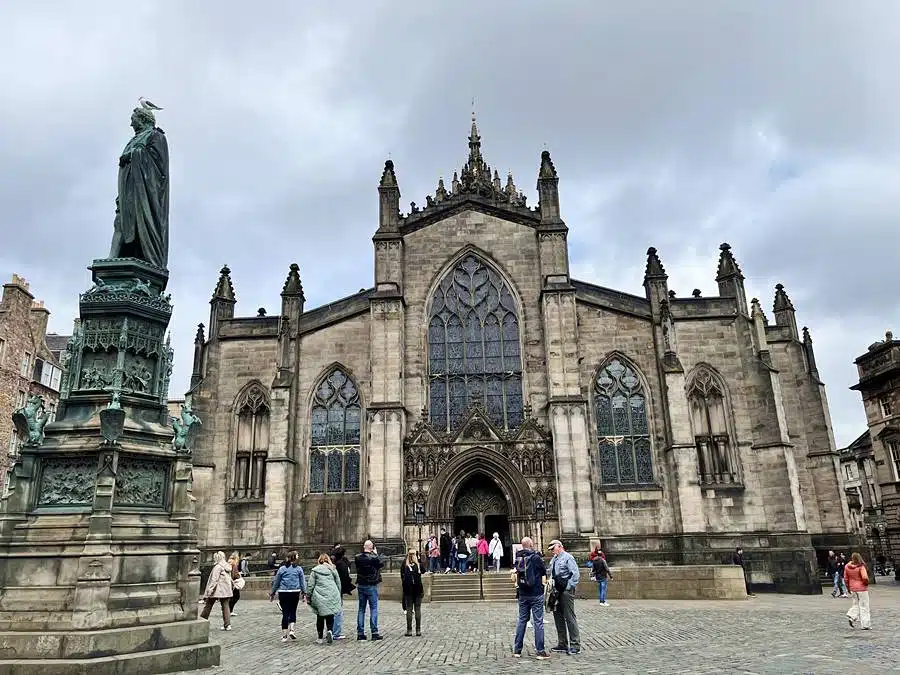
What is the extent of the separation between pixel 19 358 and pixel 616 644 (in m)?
33.7

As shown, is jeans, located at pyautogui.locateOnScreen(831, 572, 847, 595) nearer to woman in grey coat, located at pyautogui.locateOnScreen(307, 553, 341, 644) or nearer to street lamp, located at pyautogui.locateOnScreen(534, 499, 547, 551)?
street lamp, located at pyautogui.locateOnScreen(534, 499, 547, 551)

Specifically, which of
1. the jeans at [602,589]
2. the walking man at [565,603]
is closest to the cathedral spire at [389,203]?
the jeans at [602,589]

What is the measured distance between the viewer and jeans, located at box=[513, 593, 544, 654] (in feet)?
31.5

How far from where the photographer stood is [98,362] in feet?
30.0

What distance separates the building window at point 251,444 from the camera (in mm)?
26438

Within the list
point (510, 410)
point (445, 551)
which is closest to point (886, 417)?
point (510, 410)

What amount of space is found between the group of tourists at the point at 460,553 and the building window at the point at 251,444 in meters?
7.36

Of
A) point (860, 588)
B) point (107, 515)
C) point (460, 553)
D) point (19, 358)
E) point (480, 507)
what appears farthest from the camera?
point (19, 358)

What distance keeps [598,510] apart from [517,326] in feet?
26.3

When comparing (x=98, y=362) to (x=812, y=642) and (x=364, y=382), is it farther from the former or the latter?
(x=364, y=382)

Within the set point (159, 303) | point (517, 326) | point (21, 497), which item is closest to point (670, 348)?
point (517, 326)

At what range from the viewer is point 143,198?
33.2 ft

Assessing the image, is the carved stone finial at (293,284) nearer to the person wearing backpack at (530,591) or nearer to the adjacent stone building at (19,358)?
the adjacent stone building at (19,358)

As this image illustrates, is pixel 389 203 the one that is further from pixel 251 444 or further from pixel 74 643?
pixel 74 643
